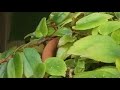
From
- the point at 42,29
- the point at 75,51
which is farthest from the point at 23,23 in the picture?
the point at 75,51

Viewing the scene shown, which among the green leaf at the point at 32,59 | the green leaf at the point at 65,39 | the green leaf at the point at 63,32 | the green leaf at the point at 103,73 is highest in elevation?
the green leaf at the point at 63,32

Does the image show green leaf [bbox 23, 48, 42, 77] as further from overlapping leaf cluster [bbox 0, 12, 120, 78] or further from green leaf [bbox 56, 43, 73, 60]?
green leaf [bbox 56, 43, 73, 60]

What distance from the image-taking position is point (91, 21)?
1584 millimetres

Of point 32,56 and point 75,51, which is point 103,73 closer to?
point 75,51

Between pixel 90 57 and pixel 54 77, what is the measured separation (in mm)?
217

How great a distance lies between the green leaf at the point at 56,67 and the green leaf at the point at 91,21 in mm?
Answer: 204

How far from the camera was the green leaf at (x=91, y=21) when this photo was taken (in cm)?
157

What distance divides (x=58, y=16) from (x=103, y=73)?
399 millimetres

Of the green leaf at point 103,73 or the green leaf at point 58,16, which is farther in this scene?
the green leaf at point 58,16

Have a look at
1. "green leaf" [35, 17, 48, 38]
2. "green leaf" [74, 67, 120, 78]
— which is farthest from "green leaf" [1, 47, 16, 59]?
"green leaf" [74, 67, 120, 78]

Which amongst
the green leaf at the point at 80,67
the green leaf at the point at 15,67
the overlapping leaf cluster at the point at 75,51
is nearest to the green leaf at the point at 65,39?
the overlapping leaf cluster at the point at 75,51

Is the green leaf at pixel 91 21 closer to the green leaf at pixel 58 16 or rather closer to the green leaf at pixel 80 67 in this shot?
the green leaf at pixel 58 16
